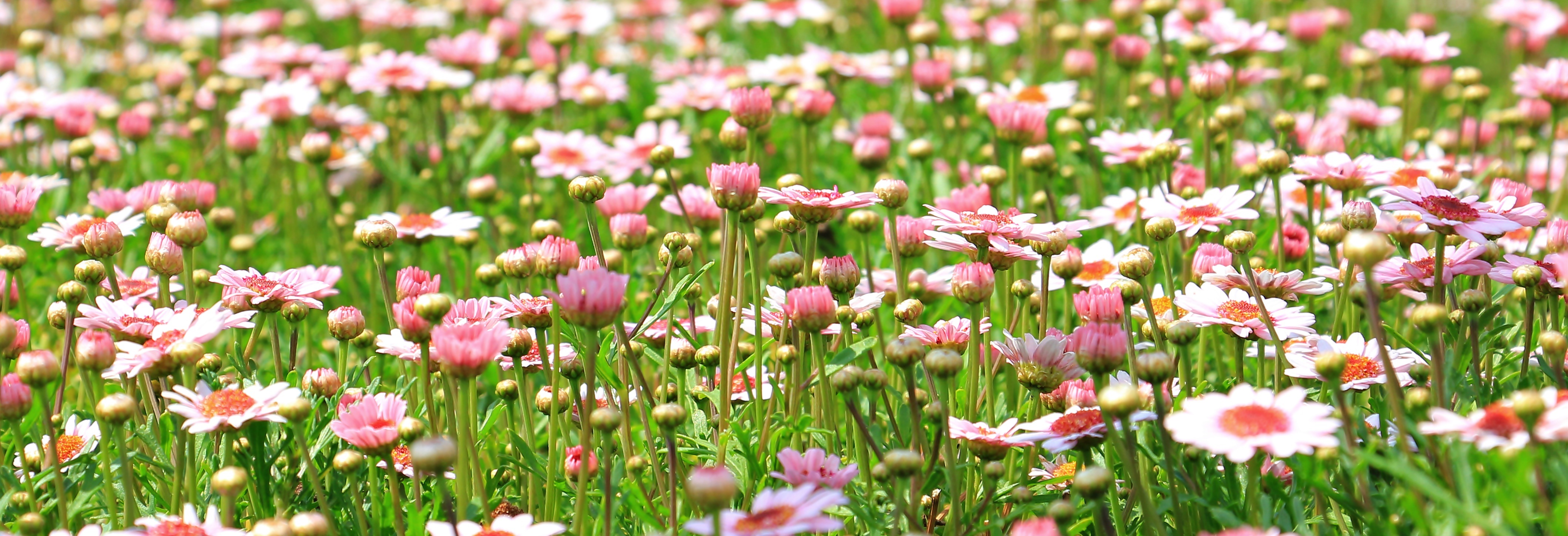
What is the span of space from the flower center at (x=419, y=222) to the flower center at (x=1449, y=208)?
2.06 m

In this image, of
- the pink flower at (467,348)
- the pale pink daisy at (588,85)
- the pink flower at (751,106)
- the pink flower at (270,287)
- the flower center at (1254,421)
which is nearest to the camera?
the flower center at (1254,421)

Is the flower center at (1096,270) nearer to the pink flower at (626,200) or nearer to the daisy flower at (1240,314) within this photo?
the daisy flower at (1240,314)

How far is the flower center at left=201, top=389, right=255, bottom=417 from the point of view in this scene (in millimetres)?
1968

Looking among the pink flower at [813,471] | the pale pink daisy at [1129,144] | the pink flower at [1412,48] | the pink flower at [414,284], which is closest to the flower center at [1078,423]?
the pink flower at [813,471]

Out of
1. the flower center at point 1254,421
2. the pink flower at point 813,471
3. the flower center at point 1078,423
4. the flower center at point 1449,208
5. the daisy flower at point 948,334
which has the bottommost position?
the pink flower at point 813,471

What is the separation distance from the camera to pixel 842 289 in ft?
7.52

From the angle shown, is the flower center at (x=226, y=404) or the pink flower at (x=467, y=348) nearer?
the pink flower at (x=467, y=348)

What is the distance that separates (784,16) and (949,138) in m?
0.85

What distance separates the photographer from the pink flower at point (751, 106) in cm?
270

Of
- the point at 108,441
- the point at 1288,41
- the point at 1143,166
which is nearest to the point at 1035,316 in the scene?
the point at 1143,166

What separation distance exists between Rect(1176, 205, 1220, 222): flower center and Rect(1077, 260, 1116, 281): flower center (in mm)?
223

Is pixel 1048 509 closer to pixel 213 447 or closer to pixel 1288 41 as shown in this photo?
pixel 213 447

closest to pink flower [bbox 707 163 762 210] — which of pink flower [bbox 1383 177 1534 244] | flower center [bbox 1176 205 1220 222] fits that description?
flower center [bbox 1176 205 1220 222]

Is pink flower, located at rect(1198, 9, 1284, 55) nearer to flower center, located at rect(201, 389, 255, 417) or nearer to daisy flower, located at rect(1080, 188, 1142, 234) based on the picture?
daisy flower, located at rect(1080, 188, 1142, 234)
